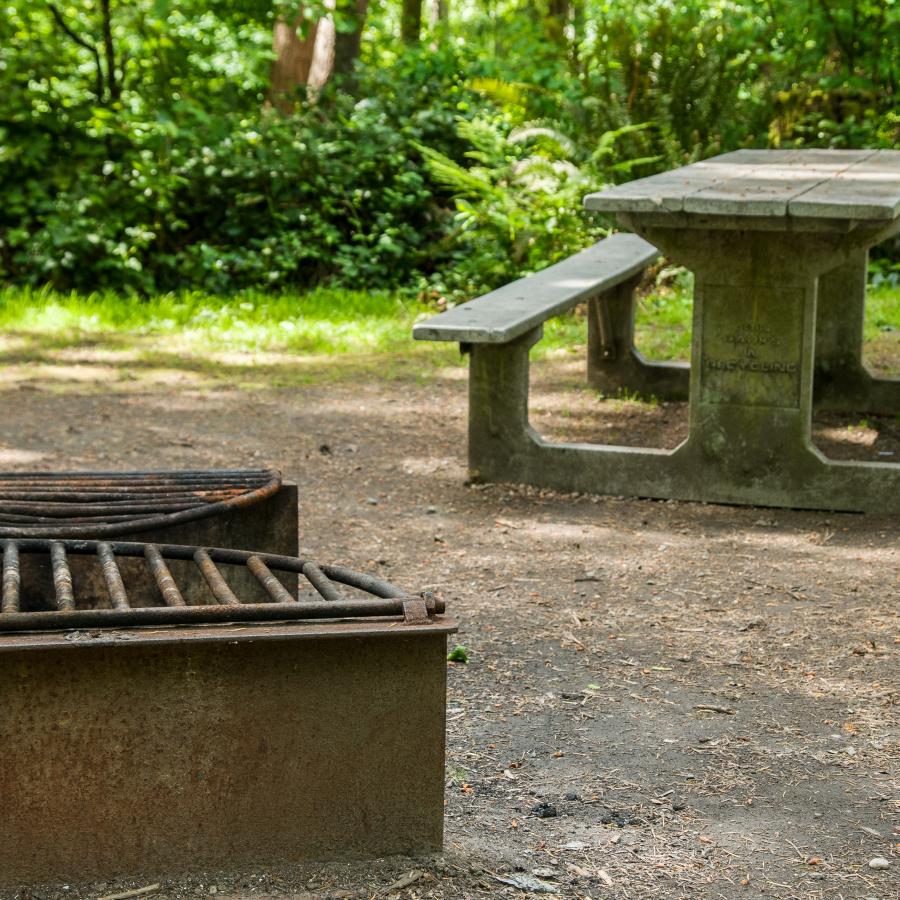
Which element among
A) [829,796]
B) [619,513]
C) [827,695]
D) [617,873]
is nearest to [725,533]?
[619,513]

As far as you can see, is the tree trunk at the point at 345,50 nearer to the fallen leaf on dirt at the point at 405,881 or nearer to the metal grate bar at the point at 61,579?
the metal grate bar at the point at 61,579

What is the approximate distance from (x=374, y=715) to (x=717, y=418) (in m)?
3.01

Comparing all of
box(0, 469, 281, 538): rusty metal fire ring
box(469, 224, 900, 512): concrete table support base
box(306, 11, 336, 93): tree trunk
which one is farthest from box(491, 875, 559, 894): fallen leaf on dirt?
box(306, 11, 336, 93): tree trunk

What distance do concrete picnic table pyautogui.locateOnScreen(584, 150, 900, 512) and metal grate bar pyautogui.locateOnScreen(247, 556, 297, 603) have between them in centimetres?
229

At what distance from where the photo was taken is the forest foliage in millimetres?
9734

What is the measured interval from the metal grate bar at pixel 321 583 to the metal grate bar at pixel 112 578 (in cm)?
36

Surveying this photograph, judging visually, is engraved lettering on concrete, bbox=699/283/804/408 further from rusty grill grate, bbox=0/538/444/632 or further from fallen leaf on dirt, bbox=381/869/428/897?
fallen leaf on dirt, bbox=381/869/428/897

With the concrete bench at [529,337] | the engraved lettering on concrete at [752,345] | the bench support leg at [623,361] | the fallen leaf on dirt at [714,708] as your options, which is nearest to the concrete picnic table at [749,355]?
the engraved lettering on concrete at [752,345]

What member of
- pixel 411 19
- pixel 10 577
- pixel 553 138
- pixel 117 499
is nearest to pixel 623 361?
pixel 553 138

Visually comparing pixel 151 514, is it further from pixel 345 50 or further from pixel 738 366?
pixel 345 50

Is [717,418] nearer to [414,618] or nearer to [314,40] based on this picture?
[414,618]

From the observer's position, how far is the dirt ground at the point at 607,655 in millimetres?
2557

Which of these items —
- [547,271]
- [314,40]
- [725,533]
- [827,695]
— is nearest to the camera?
[827,695]

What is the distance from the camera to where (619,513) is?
16.7ft
